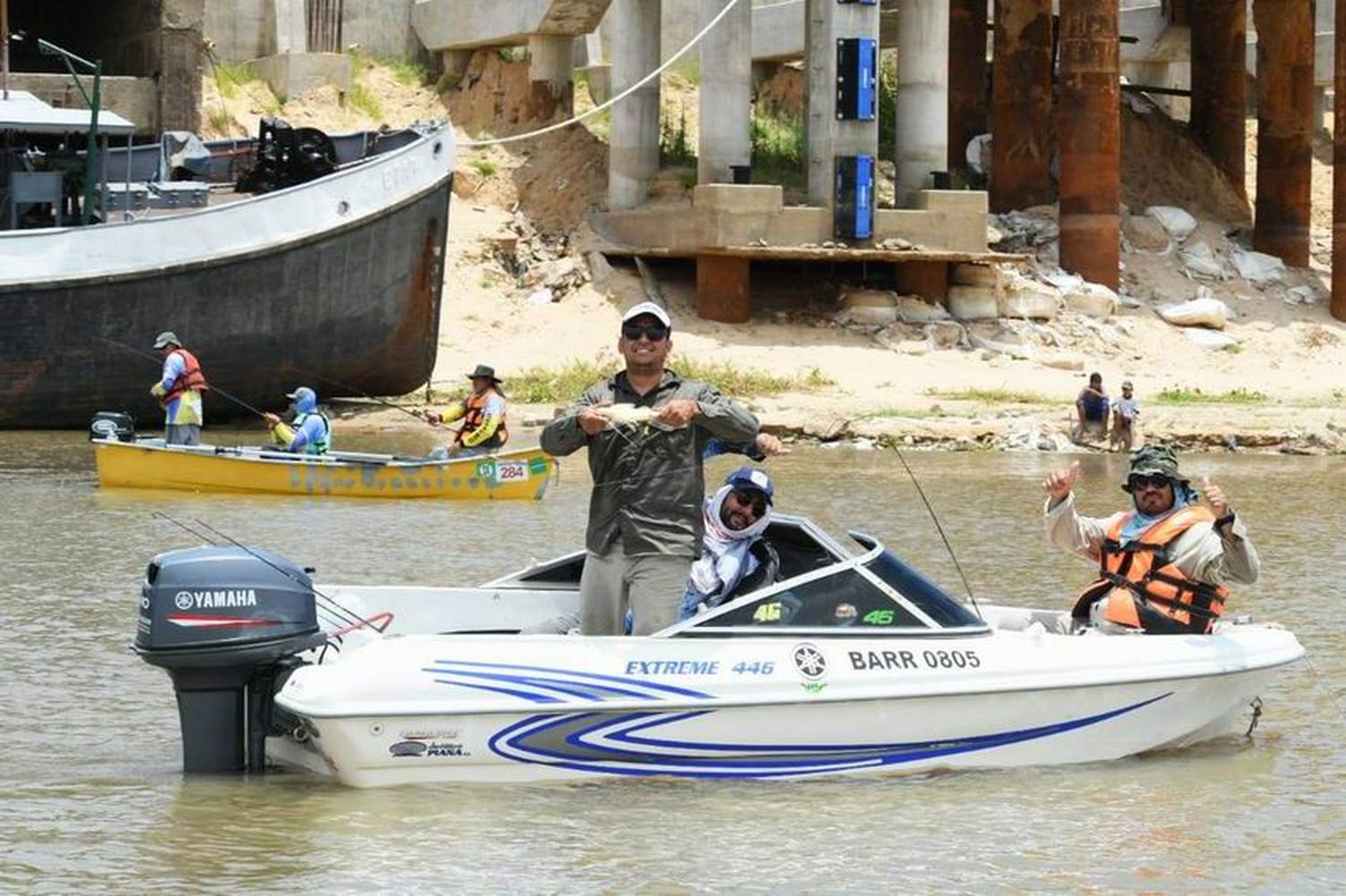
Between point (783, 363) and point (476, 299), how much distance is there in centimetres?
496

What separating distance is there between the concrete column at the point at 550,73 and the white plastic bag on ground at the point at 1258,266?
10471 mm

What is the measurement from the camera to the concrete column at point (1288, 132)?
3656 centimetres

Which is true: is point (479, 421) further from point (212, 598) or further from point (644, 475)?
point (212, 598)

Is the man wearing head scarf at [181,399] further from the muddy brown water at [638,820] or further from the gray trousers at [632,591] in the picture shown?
the gray trousers at [632,591]

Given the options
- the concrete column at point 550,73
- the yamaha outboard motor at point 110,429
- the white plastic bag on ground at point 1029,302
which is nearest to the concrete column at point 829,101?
the white plastic bag on ground at point 1029,302

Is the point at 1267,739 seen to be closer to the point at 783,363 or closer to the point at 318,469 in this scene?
the point at 318,469

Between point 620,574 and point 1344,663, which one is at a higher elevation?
point 620,574

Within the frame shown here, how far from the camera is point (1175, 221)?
36.8 m

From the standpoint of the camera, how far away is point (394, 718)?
354 inches

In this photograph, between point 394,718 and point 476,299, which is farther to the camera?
point 476,299

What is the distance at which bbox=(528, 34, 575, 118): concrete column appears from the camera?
36625 millimetres

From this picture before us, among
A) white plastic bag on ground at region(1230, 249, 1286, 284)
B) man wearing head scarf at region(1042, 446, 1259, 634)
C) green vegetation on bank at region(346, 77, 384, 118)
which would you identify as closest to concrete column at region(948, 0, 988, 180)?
white plastic bag on ground at region(1230, 249, 1286, 284)

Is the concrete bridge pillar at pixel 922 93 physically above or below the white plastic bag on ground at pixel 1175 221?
above

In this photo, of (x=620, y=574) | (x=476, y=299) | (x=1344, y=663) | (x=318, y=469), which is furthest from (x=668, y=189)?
(x=620, y=574)
